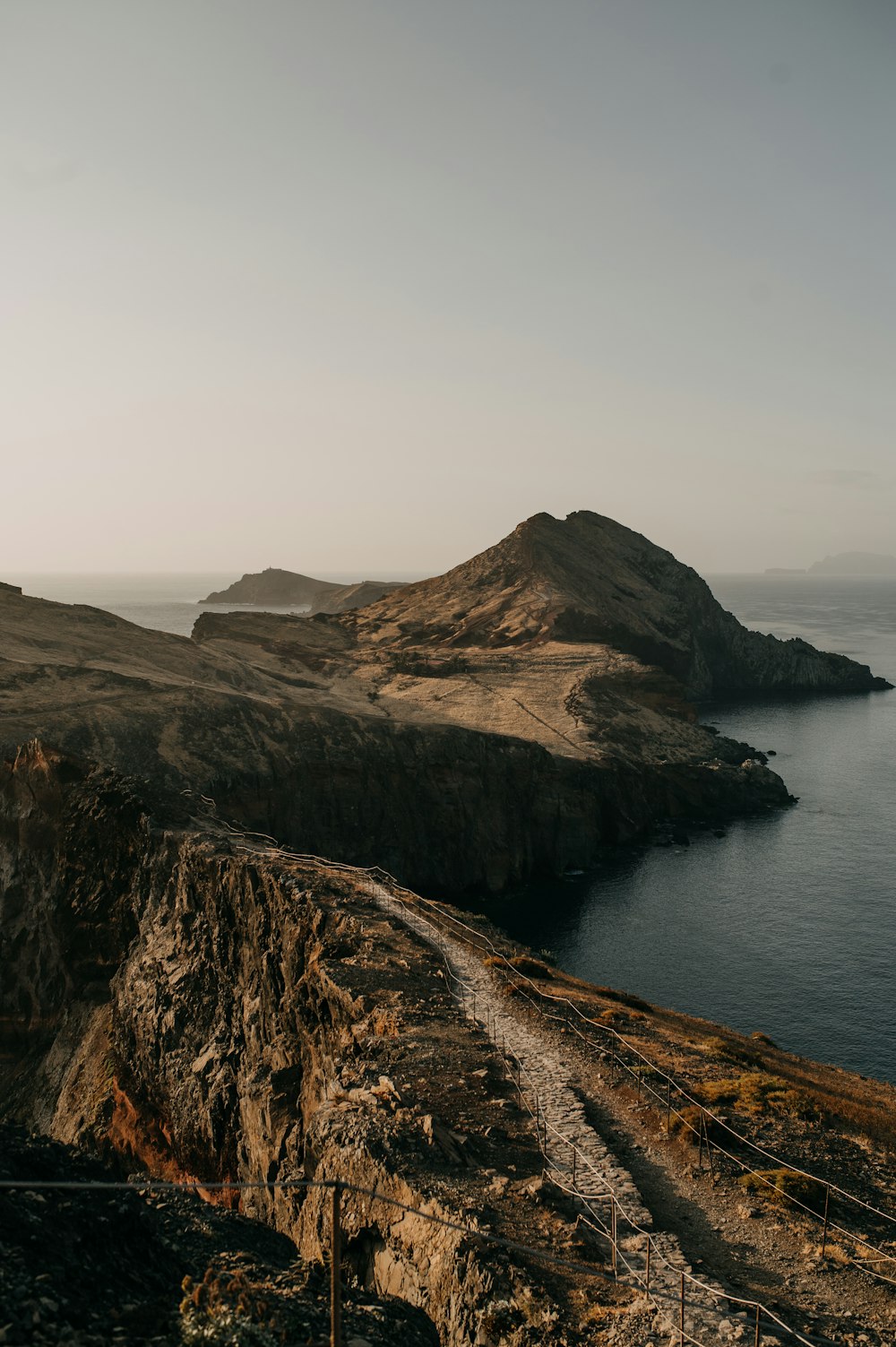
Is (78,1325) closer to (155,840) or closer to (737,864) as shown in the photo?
(155,840)

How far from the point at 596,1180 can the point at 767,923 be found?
2436 inches

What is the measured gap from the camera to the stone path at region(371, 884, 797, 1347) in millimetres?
20516

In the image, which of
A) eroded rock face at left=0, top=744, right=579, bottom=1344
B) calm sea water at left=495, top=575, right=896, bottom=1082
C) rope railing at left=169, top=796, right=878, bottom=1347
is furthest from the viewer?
calm sea water at left=495, top=575, right=896, bottom=1082

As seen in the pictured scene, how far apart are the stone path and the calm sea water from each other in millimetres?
31119

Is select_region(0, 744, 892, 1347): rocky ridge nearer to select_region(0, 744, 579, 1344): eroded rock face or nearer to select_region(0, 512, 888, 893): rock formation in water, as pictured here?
select_region(0, 744, 579, 1344): eroded rock face

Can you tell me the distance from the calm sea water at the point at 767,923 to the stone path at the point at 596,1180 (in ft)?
102

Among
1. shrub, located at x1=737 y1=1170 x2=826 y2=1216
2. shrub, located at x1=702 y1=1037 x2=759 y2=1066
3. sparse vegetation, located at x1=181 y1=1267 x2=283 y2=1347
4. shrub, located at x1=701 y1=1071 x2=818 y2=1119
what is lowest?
shrub, located at x1=702 y1=1037 x2=759 y2=1066

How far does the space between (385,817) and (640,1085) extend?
69014 millimetres

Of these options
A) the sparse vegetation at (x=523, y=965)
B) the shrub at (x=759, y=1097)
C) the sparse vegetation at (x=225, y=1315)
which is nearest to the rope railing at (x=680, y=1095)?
the sparse vegetation at (x=523, y=965)

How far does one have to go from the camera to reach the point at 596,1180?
26.2 m

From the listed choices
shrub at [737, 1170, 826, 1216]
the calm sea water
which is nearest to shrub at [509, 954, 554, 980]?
shrub at [737, 1170, 826, 1216]

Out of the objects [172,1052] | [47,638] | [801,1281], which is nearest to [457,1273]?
[801,1281]

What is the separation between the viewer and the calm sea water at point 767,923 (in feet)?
210

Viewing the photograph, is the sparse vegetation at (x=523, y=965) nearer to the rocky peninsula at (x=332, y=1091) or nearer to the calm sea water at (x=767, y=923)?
the rocky peninsula at (x=332, y=1091)
